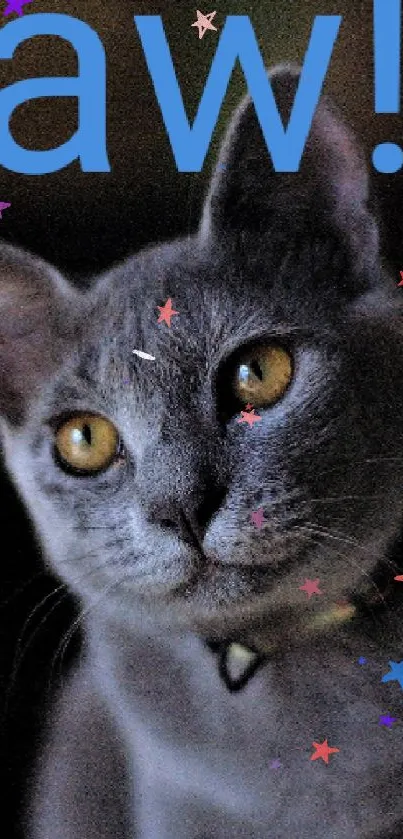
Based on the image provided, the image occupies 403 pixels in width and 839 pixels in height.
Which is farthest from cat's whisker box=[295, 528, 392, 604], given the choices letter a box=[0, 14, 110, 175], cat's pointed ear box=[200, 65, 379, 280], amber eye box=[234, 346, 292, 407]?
letter a box=[0, 14, 110, 175]

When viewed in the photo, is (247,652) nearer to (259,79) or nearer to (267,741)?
(267,741)

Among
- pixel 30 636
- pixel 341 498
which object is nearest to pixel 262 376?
pixel 341 498

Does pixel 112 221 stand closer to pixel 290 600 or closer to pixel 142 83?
pixel 142 83

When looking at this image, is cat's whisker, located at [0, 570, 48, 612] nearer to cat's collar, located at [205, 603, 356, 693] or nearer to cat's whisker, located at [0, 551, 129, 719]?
cat's whisker, located at [0, 551, 129, 719]

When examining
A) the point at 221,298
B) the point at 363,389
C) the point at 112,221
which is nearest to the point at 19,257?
the point at 112,221

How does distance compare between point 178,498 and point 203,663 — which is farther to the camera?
point 203,663

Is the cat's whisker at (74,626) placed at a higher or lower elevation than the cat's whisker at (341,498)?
lower

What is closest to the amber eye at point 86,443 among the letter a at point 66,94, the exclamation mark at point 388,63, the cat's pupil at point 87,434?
the cat's pupil at point 87,434

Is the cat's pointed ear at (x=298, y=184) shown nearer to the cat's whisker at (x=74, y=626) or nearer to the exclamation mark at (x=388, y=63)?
the exclamation mark at (x=388, y=63)
